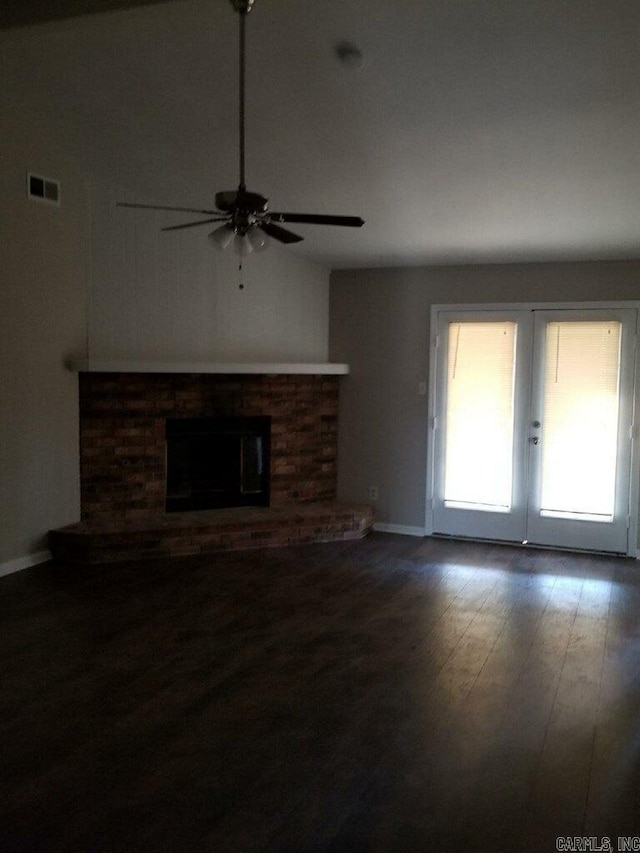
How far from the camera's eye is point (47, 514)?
17.0 ft

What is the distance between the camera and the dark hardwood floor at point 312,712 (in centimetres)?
230

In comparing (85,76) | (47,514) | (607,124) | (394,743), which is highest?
(85,76)

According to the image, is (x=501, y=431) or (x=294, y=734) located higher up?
(x=501, y=431)

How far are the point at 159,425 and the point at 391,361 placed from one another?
226 cm

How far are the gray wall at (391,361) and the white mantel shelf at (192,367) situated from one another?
46 centimetres

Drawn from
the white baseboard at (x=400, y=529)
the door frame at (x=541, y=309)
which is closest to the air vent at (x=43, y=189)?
the door frame at (x=541, y=309)

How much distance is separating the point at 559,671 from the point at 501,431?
115 inches

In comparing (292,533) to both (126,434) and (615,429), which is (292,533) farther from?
(615,429)

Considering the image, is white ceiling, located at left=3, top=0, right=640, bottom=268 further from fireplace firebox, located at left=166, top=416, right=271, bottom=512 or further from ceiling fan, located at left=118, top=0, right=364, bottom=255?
fireplace firebox, located at left=166, top=416, right=271, bottom=512

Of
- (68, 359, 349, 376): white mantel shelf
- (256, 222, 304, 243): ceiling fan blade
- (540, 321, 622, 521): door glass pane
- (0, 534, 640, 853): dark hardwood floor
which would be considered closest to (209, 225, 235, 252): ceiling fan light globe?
(256, 222, 304, 243): ceiling fan blade

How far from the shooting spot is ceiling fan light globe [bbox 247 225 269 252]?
3.28 m

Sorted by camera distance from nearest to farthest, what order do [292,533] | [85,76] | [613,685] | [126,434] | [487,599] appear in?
[613,685] → [85,76] → [487,599] → [126,434] → [292,533]

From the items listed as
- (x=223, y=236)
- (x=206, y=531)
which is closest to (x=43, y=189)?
(x=223, y=236)

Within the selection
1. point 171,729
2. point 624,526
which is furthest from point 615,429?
point 171,729
